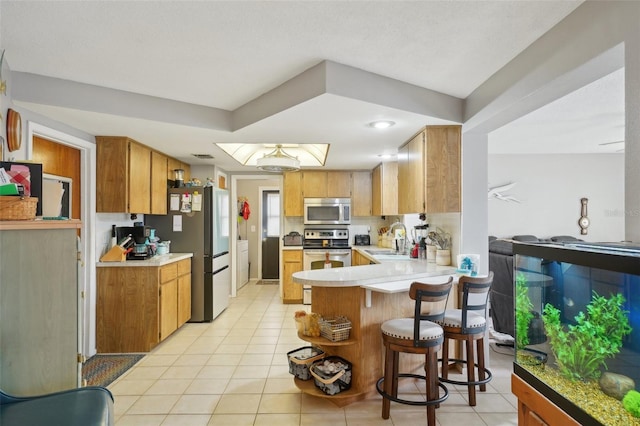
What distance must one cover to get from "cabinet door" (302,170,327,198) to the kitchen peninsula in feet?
9.87

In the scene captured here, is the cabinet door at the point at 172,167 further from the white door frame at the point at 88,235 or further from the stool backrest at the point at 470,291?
the stool backrest at the point at 470,291

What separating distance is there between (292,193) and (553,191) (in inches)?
181

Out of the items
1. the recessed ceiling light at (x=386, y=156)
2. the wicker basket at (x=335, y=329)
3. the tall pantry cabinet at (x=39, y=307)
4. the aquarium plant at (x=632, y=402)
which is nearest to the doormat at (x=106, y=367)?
the tall pantry cabinet at (x=39, y=307)

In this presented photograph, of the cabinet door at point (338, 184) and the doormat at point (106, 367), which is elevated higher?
the cabinet door at point (338, 184)

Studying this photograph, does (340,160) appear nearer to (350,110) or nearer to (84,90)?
(350,110)

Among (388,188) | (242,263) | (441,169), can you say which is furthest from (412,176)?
(242,263)

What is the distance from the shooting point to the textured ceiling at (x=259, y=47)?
5.58ft

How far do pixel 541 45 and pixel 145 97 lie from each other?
9.27 feet

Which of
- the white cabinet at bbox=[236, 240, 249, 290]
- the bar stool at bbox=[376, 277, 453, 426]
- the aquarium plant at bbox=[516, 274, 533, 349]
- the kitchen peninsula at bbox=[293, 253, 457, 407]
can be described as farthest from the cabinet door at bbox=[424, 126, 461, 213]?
the white cabinet at bbox=[236, 240, 249, 290]

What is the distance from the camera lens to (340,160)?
195 inches

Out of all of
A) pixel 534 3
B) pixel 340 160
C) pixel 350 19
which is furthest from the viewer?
pixel 340 160

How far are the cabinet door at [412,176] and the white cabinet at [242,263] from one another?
140 inches

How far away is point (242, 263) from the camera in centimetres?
686

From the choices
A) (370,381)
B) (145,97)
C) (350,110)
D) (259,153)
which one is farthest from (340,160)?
(370,381)
